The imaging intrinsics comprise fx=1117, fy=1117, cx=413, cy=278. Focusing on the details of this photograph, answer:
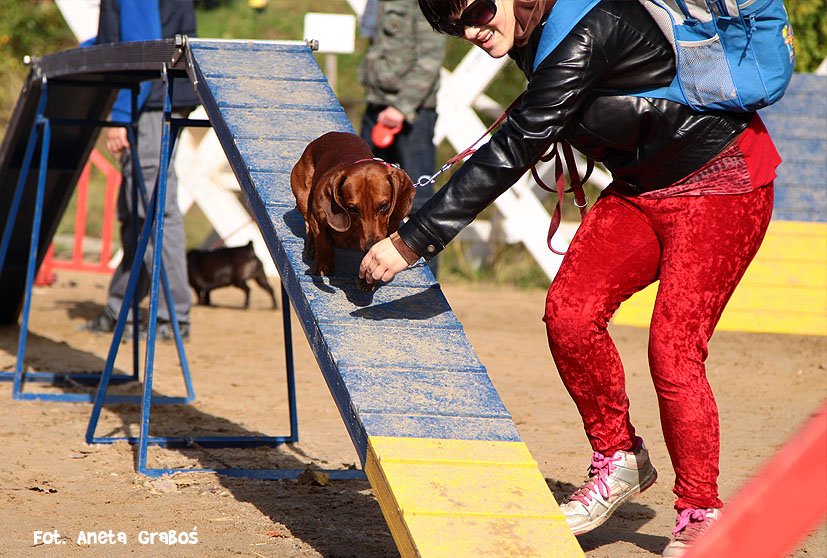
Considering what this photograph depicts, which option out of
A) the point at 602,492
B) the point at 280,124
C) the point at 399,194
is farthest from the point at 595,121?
the point at 280,124

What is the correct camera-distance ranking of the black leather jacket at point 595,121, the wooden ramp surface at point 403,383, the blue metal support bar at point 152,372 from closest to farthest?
the wooden ramp surface at point 403,383, the black leather jacket at point 595,121, the blue metal support bar at point 152,372

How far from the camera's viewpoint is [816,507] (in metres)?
1.67

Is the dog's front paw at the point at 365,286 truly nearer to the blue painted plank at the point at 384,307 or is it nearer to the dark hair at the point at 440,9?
the blue painted plank at the point at 384,307

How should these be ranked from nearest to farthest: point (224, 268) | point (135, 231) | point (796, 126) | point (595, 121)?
1. point (595, 121)
2. point (135, 231)
3. point (796, 126)
4. point (224, 268)

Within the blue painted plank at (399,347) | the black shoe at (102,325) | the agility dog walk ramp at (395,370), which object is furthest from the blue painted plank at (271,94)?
the black shoe at (102,325)

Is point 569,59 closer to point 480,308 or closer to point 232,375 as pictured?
point 232,375

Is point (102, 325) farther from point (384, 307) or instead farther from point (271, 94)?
point (384, 307)

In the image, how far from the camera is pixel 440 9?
124 inches

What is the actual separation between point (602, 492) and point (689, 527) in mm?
362

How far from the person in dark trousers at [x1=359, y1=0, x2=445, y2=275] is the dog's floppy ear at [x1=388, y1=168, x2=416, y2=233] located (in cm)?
409

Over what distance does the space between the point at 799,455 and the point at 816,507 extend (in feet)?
0.30

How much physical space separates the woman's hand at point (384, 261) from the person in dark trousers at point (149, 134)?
346cm

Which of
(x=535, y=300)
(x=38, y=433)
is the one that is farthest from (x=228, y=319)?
(x=38, y=433)

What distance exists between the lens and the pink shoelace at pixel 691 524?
3.26m
